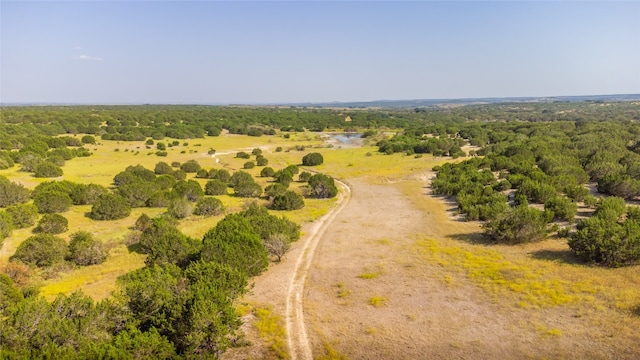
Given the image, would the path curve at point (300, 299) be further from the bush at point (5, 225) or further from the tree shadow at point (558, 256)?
the bush at point (5, 225)

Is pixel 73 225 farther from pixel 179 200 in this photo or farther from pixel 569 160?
pixel 569 160

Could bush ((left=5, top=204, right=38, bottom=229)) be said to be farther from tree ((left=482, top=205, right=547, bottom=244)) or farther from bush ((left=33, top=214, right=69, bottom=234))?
tree ((left=482, top=205, right=547, bottom=244))

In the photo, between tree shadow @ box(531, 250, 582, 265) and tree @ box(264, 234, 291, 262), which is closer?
tree shadow @ box(531, 250, 582, 265)

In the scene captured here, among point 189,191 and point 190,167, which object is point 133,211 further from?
point 190,167

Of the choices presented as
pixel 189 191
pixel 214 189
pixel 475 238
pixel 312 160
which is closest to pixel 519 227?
pixel 475 238

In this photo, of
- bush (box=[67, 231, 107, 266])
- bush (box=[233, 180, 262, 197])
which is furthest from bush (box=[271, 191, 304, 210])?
bush (box=[67, 231, 107, 266])

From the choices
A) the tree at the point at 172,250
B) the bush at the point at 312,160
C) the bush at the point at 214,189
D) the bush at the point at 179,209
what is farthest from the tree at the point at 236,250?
the bush at the point at 312,160
